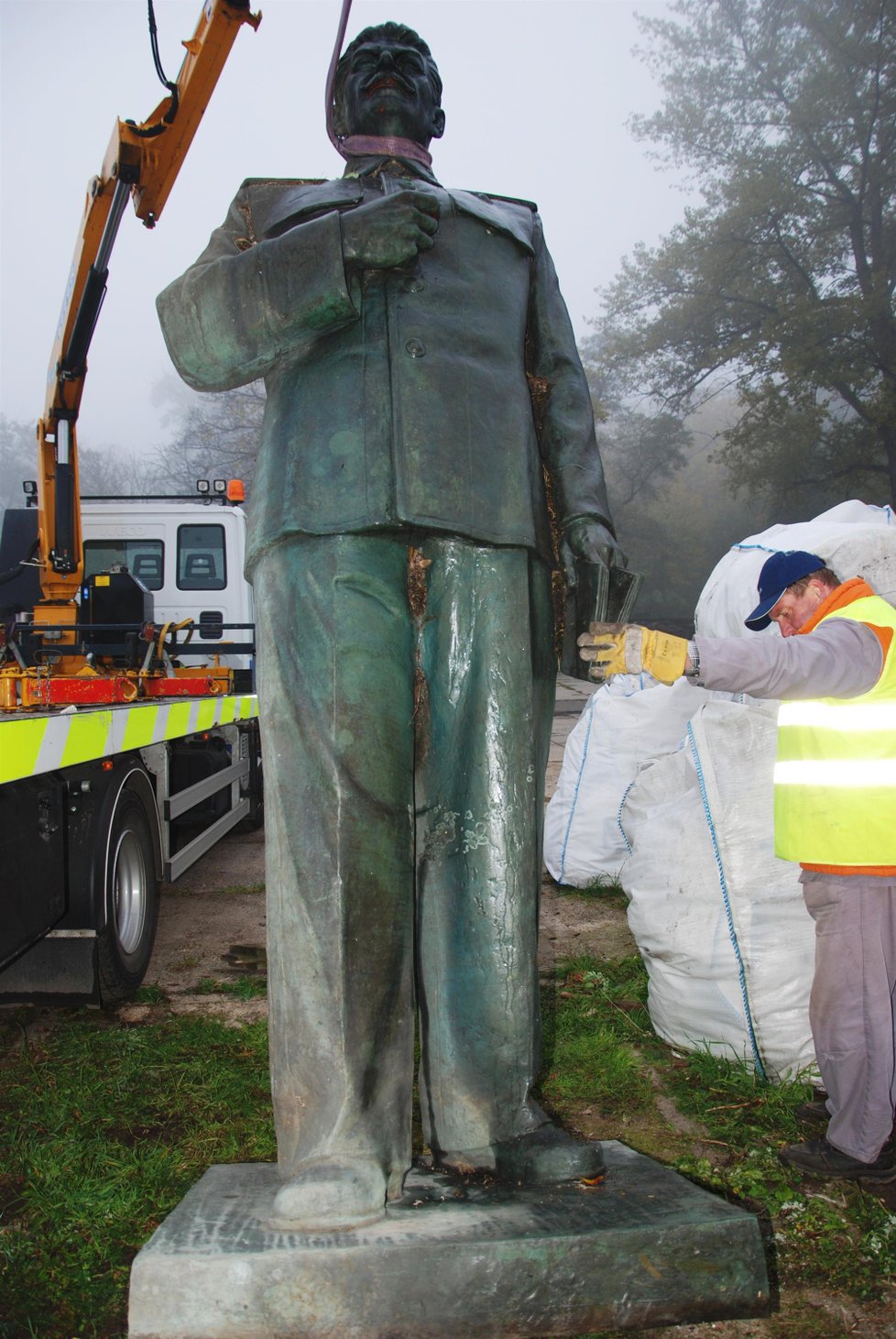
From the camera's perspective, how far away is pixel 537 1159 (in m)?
1.65

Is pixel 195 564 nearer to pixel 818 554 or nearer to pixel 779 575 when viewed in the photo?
pixel 818 554

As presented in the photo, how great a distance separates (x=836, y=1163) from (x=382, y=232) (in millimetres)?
2188

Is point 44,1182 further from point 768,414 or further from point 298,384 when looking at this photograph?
point 768,414

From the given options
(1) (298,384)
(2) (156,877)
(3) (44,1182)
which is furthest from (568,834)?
(1) (298,384)

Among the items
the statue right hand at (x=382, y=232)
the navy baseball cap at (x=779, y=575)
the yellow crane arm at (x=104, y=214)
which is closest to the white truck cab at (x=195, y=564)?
the yellow crane arm at (x=104, y=214)

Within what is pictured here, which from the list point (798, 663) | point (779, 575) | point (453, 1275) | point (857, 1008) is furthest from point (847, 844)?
Answer: point (453, 1275)

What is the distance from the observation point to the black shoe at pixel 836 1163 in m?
2.31

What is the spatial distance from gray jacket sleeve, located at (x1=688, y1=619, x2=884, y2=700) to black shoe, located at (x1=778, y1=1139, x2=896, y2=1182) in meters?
1.06

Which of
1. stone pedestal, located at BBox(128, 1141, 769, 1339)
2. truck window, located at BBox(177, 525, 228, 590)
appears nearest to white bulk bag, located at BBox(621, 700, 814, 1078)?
stone pedestal, located at BBox(128, 1141, 769, 1339)

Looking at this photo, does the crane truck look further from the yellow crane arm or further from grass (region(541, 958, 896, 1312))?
grass (region(541, 958, 896, 1312))

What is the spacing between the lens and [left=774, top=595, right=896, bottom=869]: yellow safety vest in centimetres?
238

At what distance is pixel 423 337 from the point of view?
1.78m

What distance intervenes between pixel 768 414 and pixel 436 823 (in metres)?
22.1

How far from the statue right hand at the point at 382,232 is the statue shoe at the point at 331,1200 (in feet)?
4.70
